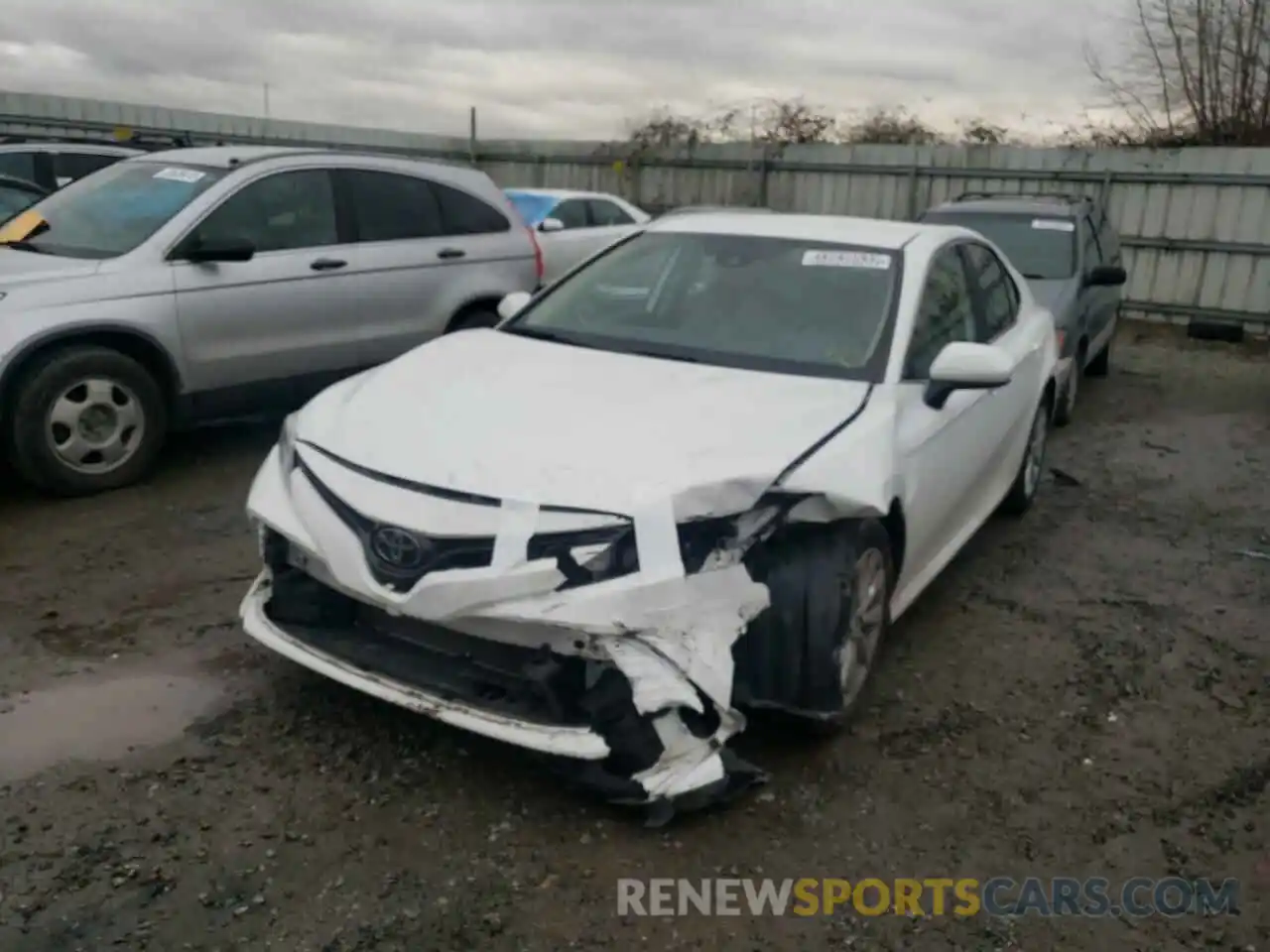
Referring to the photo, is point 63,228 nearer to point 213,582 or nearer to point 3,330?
point 3,330

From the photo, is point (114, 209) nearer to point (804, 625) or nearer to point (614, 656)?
point (614, 656)

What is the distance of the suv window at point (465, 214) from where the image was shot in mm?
6738

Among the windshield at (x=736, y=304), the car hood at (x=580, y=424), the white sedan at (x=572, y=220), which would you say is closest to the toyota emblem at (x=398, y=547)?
the car hood at (x=580, y=424)

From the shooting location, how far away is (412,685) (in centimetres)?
289

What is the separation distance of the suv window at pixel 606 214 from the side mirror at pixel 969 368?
325 inches

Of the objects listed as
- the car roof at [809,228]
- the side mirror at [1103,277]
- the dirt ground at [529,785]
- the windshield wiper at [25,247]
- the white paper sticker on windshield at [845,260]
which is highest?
the car roof at [809,228]

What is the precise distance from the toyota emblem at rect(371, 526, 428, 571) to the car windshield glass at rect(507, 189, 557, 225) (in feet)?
27.0

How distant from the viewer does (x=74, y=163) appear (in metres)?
9.44

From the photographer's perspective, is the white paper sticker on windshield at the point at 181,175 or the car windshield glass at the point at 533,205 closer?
the white paper sticker on windshield at the point at 181,175

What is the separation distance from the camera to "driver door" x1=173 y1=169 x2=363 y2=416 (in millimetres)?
5508

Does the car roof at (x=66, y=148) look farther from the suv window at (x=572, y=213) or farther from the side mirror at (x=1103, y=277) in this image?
the side mirror at (x=1103, y=277)

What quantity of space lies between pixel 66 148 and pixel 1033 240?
8266 millimetres

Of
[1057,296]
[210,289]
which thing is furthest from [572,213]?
[210,289]

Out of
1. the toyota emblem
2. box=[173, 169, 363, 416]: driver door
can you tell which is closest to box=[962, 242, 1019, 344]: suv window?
the toyota emblem
